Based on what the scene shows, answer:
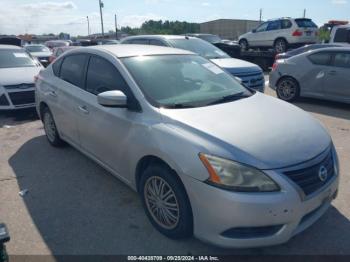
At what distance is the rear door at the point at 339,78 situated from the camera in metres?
7.45

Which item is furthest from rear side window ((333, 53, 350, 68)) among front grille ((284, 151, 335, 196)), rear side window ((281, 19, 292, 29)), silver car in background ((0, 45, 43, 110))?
rear side window ((281, 19, 292, 29))

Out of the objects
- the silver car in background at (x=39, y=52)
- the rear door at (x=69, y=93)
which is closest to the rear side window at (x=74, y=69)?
the rear door at (x=69, y=93)

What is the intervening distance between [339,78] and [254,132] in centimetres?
589

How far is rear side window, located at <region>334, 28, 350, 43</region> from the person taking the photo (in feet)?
38.4

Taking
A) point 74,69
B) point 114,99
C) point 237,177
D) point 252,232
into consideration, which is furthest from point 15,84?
point 252,232

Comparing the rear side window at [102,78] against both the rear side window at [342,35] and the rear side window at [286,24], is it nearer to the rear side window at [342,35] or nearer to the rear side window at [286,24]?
the rear side window at [342,35]

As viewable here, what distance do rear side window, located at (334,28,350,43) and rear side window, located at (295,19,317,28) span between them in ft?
9.73

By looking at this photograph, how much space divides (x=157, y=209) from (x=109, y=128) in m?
1.01

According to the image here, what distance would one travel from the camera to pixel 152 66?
11.8 feet

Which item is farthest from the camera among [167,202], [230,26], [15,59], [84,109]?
[230,26]

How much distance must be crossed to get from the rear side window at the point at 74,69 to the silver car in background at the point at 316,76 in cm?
595

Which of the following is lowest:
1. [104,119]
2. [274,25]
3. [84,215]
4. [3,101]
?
[84,215]

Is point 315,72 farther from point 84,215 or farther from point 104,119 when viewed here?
point 84,215

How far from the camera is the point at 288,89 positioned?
8.71 meters
